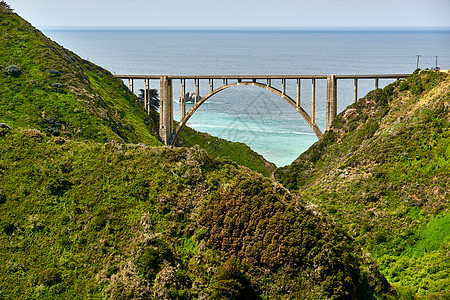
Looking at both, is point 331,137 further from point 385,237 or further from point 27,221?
point 27,221

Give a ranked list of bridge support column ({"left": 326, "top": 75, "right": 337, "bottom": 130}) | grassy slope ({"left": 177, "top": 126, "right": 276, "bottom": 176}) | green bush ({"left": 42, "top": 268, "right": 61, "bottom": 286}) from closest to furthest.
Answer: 1. green bush ({"left": 42, "top": 268, "right": 61, "bottom": 286})
2. bridge support column ({"left": 326, "top": 75, "right": 337, "bottom": 130})
3. grassy slope ({"left": 177, "top": 126, "right": 276, "bottom": 176})

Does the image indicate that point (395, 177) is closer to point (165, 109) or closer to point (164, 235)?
point (164, 235)

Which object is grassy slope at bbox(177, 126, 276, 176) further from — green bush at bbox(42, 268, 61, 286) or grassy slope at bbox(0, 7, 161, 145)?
green bush at bbox(42, 268, 61, 286)

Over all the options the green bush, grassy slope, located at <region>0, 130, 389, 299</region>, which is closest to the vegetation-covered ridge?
grassy slope, located at <region>0, 130, 389, 299</region>

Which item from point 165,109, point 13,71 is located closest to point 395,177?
point 165,109

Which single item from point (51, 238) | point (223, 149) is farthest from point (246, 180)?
point (223, 149)

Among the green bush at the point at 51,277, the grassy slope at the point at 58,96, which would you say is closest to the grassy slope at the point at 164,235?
the green bush at the point at 51,277
